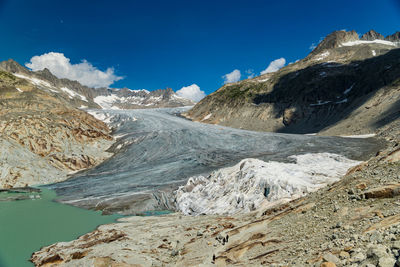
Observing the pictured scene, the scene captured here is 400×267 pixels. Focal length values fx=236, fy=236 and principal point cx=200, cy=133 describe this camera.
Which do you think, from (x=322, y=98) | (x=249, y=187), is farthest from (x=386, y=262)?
(x=322, y=98)

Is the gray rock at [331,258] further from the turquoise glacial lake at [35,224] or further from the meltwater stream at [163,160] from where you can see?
the meltwater stream at [163,160]

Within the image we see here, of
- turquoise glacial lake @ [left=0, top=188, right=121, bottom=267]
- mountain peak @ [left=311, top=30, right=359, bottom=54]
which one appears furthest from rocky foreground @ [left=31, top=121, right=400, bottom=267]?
mountain peak @ [left=311, top=30, right=359, bottom=54]

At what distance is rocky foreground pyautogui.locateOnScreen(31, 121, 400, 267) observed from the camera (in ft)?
16.0

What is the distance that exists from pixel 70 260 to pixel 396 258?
1029 centimetres

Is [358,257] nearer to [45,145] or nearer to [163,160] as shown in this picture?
[163,160]

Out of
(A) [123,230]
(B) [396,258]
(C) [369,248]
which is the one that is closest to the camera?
(B) [396,258]

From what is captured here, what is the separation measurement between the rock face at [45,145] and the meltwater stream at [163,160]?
2839 millimetres

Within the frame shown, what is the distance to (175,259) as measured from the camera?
8836mm

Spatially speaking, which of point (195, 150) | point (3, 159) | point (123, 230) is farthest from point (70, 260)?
point (195, 150)

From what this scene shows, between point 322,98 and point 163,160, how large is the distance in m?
52.1

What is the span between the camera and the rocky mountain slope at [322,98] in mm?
45703

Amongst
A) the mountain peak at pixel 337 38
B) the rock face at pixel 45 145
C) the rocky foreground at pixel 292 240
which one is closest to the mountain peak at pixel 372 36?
the mountain peak at pixel 337 38

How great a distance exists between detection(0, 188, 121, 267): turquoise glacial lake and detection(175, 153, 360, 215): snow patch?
6.03 metres

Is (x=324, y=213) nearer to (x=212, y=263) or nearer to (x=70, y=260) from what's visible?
(x=212, y=263)
